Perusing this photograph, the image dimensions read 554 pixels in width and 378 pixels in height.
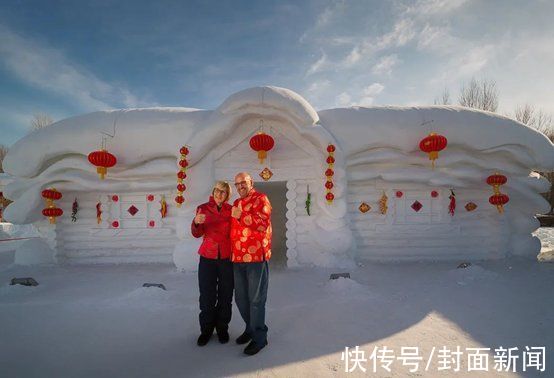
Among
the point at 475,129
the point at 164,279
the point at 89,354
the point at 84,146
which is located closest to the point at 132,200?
the point at 84,146

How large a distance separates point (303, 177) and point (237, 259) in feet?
12.9

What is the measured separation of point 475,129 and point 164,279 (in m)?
7.61

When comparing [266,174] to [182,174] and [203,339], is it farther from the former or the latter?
[203,339]

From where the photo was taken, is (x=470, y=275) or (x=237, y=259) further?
(x=470, y=275)

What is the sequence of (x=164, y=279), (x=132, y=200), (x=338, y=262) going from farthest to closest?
(x=132, y=200)
(x=338, y=262)
(x=164, y=279)

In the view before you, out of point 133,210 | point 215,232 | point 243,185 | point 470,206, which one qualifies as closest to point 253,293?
point 215,232

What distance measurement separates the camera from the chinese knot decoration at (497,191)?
21.0ft

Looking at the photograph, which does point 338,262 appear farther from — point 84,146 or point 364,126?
point 84,146

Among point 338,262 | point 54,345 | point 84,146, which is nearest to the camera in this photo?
point 54,345

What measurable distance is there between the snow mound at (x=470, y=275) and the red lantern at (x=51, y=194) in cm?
866

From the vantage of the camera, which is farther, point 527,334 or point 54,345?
point 527,334

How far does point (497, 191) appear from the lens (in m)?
6.53

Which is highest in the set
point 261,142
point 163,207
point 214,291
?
point 261,142

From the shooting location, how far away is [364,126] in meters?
6.61
